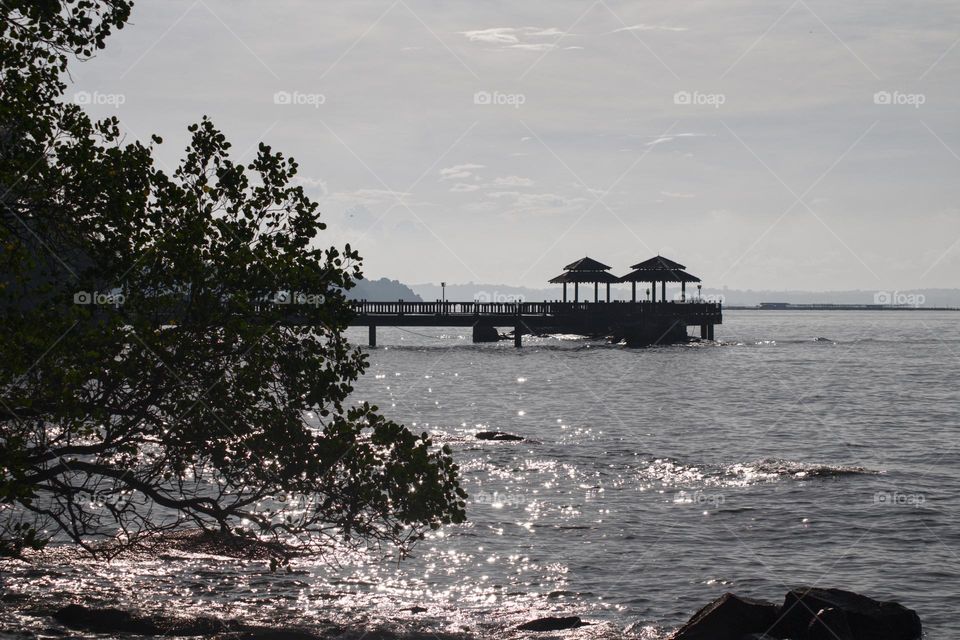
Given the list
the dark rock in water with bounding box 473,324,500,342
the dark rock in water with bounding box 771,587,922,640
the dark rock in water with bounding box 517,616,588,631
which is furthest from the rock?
the dark rock in water with bounding box 473,324,500,342

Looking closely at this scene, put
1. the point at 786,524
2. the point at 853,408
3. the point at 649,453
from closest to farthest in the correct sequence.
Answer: the point at 786,524
the point at 649,453
the point at 853,408

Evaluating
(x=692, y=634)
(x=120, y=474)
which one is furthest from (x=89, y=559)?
(x=692, y=634)

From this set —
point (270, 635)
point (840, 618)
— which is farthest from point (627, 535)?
point (270, 635)

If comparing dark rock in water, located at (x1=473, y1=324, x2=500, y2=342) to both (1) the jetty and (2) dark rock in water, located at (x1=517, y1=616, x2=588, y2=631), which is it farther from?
(2) dark rock in water, located at (x1=517, y1=616, x2=588, y2=631)

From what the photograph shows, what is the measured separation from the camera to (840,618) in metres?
12.9

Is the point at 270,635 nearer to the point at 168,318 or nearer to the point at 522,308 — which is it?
the point at 168,318

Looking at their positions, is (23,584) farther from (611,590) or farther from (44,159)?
(611,590)

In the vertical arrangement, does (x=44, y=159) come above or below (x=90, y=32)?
below

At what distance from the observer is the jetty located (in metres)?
74.6

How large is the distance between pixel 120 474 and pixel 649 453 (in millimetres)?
22643

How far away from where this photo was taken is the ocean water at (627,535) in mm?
14992

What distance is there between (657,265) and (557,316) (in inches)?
366

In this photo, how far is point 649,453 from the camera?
3159cm

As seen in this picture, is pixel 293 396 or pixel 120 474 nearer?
pixel 120 474
